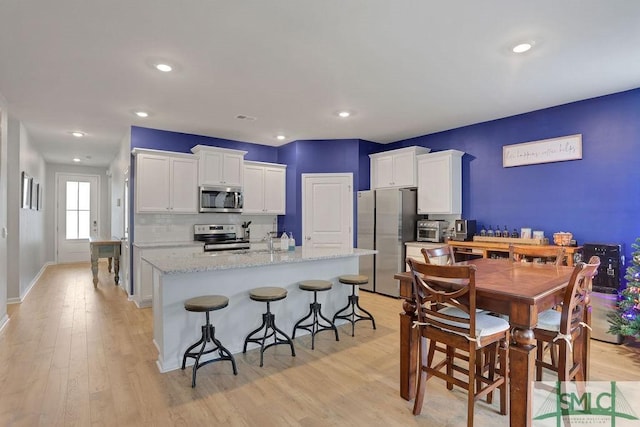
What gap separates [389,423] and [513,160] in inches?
151

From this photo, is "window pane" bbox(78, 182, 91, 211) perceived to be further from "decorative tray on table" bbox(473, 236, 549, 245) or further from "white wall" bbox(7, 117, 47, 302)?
"decorative tray on table" bbox(473, 236, 549, 245)

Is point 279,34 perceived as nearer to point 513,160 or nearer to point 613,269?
point 513,160

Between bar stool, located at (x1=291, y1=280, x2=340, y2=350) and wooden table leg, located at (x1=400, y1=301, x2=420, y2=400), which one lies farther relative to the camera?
bar stool, located at (x1=291, y1=280, x2=340, y2=350)

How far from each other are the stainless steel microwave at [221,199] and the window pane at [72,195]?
5.90 meters

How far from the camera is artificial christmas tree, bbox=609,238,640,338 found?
3154 mm

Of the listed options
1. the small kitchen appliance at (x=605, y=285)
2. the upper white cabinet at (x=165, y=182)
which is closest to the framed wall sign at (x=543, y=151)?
the small kitchen appliance at (x=605, y=285)

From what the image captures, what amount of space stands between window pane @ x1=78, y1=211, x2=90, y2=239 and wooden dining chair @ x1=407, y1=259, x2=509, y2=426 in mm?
9772

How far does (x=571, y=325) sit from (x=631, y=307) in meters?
1.82

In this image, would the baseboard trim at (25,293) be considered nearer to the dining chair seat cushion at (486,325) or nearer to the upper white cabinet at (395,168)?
the upper white cabinet at (395,168)

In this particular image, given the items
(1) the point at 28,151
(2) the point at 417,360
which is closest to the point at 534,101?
(2) the point at 417,360

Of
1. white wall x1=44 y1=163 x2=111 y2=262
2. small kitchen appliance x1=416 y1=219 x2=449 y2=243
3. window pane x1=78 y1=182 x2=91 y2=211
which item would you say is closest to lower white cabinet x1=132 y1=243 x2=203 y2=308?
small kitchen appliance x1=416 y1=219 x2=449 y2=243

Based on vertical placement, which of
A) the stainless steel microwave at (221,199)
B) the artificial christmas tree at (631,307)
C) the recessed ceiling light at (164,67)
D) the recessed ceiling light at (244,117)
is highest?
the recessed ceiling light at (164,67)

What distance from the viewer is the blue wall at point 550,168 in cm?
365

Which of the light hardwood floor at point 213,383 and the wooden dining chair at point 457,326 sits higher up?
the wooden dining chair at point 457,326
